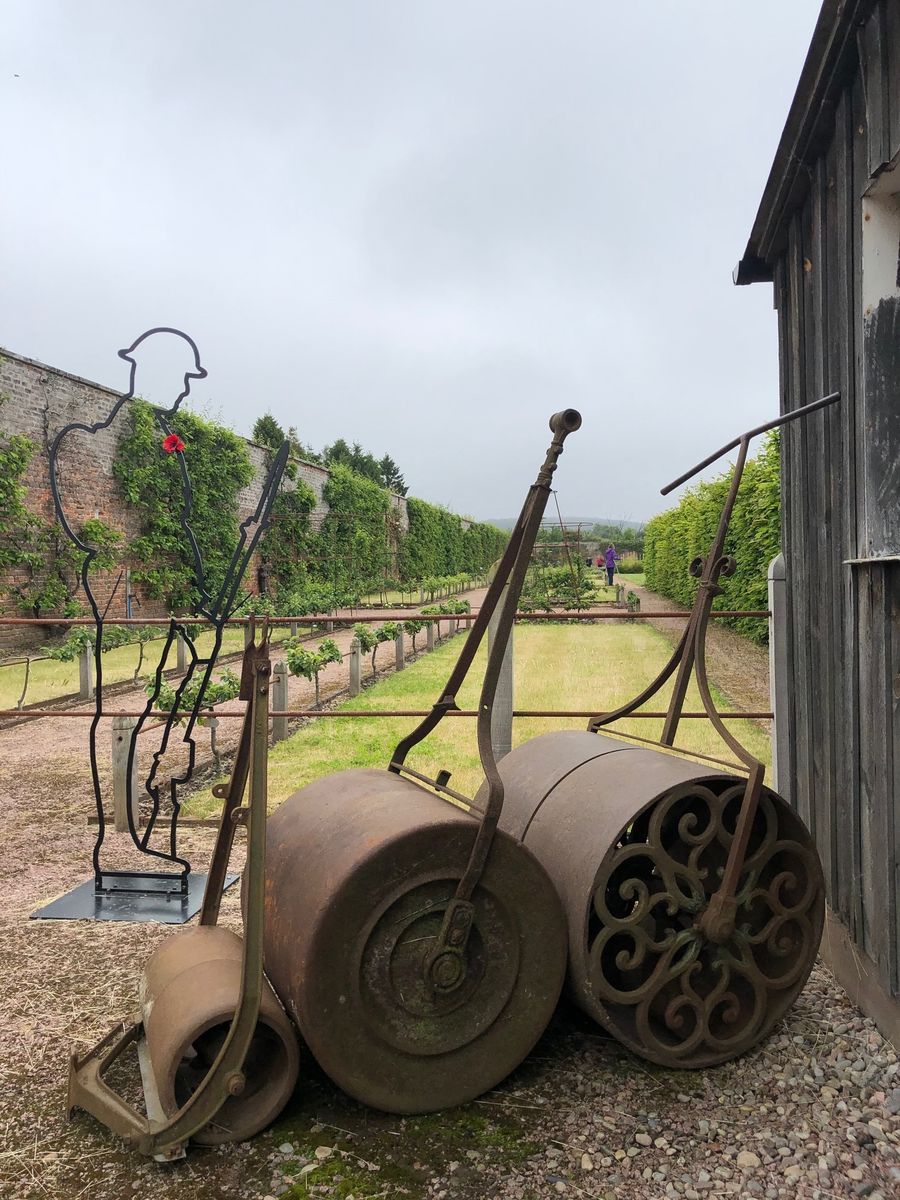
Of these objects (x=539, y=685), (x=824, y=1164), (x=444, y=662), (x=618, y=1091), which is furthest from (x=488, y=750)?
(x=444, y=662)

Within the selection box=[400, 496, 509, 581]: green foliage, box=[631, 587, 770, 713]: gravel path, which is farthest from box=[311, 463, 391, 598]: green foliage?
box=[631, 587, 770, 713]: gravel path

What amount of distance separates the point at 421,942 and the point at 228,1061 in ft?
1.74

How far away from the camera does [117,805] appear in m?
4.85

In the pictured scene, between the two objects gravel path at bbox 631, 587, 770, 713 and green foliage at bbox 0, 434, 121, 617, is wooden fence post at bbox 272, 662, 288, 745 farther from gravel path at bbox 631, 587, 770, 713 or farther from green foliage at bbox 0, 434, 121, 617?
green foliage at bbox 0, 434, 121, 617

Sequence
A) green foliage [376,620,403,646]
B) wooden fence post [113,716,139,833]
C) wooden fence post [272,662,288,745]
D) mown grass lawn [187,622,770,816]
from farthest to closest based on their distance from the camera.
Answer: green foliage [376,620,403,646]
wooden fence post [272,662,288,745]
mown grass lawn [187,622,770,816]
wooden fence post [113,716,139,833]

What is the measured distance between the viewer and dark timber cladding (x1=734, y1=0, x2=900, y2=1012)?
2.48 m

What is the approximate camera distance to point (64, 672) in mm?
10898

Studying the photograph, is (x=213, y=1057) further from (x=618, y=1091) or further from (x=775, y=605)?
(x=775, y=605)

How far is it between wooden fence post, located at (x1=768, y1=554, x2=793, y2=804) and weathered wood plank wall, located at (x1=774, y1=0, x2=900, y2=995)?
0.13 meters

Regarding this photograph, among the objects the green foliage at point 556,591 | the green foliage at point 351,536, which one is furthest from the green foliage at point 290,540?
the green foliage at point 556,591

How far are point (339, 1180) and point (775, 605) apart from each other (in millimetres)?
2734

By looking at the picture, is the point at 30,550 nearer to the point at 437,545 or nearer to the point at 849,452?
the point at 849,452

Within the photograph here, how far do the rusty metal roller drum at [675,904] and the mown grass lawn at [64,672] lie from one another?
288 inches

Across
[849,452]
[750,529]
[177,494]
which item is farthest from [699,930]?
[177,494]
